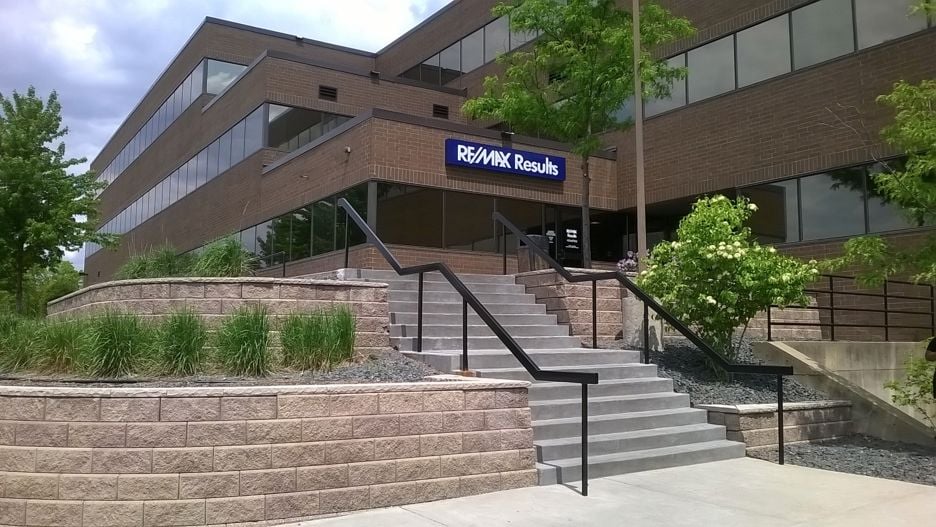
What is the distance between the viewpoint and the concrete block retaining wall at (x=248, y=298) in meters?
8.19

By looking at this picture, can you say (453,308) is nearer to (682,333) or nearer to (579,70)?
(682,333)

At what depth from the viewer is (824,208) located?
51.1 ft

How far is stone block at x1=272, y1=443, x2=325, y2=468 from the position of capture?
220 inches

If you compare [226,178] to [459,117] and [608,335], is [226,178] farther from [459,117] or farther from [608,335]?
[608,335]

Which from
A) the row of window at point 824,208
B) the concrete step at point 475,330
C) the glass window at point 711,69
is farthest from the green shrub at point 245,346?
the glass window at point 711,69

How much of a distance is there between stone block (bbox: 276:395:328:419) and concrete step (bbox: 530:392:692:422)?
8.11ft

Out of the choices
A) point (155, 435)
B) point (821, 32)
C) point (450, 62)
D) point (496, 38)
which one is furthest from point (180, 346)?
point (450, 62)

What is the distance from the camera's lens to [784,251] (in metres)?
16.2

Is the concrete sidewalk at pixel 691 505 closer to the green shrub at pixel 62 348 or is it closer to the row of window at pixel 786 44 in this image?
the green shrub at pixel 62 348

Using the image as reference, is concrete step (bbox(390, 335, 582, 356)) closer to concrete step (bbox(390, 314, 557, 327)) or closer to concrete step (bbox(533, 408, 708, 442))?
concrete step (bbox(390, 314, 557, 327))

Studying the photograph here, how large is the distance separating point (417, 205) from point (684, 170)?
6892mm

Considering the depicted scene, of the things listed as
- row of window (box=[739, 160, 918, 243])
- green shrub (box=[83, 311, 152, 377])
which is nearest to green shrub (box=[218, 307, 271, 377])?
green shrub (box=[83, 311, 152, 377])

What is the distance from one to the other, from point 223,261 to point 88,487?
514 centimetres

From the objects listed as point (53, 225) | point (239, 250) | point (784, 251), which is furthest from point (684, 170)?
point (53, 225)
